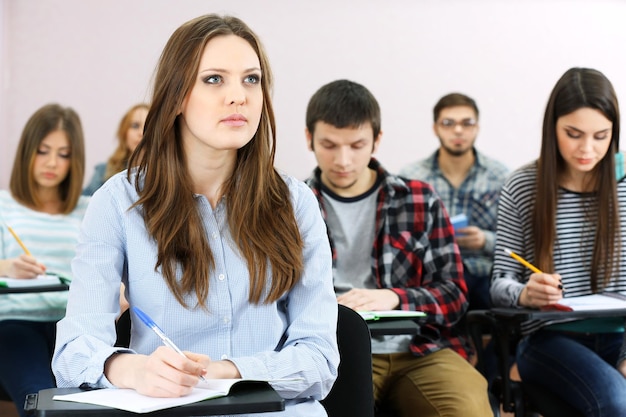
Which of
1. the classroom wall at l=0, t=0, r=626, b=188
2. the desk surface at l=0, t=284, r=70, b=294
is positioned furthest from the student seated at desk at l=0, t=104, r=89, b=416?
the classroom wall at l=0, t=0, r=626, b=188

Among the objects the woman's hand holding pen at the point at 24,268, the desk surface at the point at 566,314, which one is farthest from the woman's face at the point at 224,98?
the woman's hand holding pen at the point at 24,268

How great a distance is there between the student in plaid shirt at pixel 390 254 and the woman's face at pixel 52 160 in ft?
3.11

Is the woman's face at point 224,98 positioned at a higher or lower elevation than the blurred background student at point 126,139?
higher

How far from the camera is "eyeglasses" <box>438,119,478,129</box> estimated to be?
15.2 ft

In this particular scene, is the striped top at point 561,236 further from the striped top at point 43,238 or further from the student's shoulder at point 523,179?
the striped top at point 43,238

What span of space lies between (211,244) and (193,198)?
10 cm

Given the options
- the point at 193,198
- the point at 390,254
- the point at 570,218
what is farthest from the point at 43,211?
the point at 570,218

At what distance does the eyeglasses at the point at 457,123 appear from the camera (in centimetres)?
462

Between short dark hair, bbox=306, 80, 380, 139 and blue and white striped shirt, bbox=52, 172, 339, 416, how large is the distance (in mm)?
1027

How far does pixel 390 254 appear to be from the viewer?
99.1 inches

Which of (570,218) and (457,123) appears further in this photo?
(457,123)

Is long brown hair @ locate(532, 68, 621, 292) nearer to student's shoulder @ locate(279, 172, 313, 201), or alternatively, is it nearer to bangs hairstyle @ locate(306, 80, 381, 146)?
bangs hairstyle @ locate(306, 80, 381, 146)

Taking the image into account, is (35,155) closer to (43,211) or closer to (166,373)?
(43,211)

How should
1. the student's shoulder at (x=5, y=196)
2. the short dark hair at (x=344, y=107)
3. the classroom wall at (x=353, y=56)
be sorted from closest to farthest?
1. the short dark hair at (x=344, y=107)
2. the student's shoulder at (x=5, y=196)
3. the classroom wall at (x=353, y=56)
